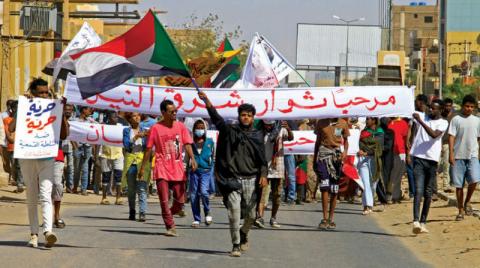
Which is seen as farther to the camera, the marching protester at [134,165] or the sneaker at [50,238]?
the marching protester at [134,165]

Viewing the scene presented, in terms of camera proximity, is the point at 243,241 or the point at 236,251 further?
the point at 243,241

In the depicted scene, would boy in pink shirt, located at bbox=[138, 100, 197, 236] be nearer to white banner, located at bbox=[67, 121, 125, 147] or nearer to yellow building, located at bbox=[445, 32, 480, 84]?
white banner, located at bbox=[67, 121, 125, 147]

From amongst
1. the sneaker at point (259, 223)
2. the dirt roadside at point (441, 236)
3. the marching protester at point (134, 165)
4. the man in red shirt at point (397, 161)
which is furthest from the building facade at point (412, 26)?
the sneaker at point (259, 223)

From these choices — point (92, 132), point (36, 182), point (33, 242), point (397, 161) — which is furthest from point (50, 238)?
point (397, 161)

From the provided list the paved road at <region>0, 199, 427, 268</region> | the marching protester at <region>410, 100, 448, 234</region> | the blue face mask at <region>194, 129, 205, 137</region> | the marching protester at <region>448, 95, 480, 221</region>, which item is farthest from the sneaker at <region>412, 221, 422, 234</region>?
the blue face mask at <region>194, 129, 205, 137</region>

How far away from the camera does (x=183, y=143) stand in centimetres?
1584

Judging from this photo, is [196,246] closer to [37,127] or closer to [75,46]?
[37,127]

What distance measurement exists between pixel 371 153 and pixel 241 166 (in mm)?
9324

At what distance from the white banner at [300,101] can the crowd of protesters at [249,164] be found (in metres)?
0.31

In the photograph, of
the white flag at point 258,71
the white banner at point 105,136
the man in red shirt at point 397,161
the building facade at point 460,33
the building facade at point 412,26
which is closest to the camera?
the white flag at point 258,71

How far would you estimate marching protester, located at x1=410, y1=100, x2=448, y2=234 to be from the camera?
16.8 meters

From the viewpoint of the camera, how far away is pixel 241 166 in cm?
1351

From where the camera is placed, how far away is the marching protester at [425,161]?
659 inches

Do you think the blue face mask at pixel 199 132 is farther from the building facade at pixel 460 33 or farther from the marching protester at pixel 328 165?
the building facade at pixel 460 33
